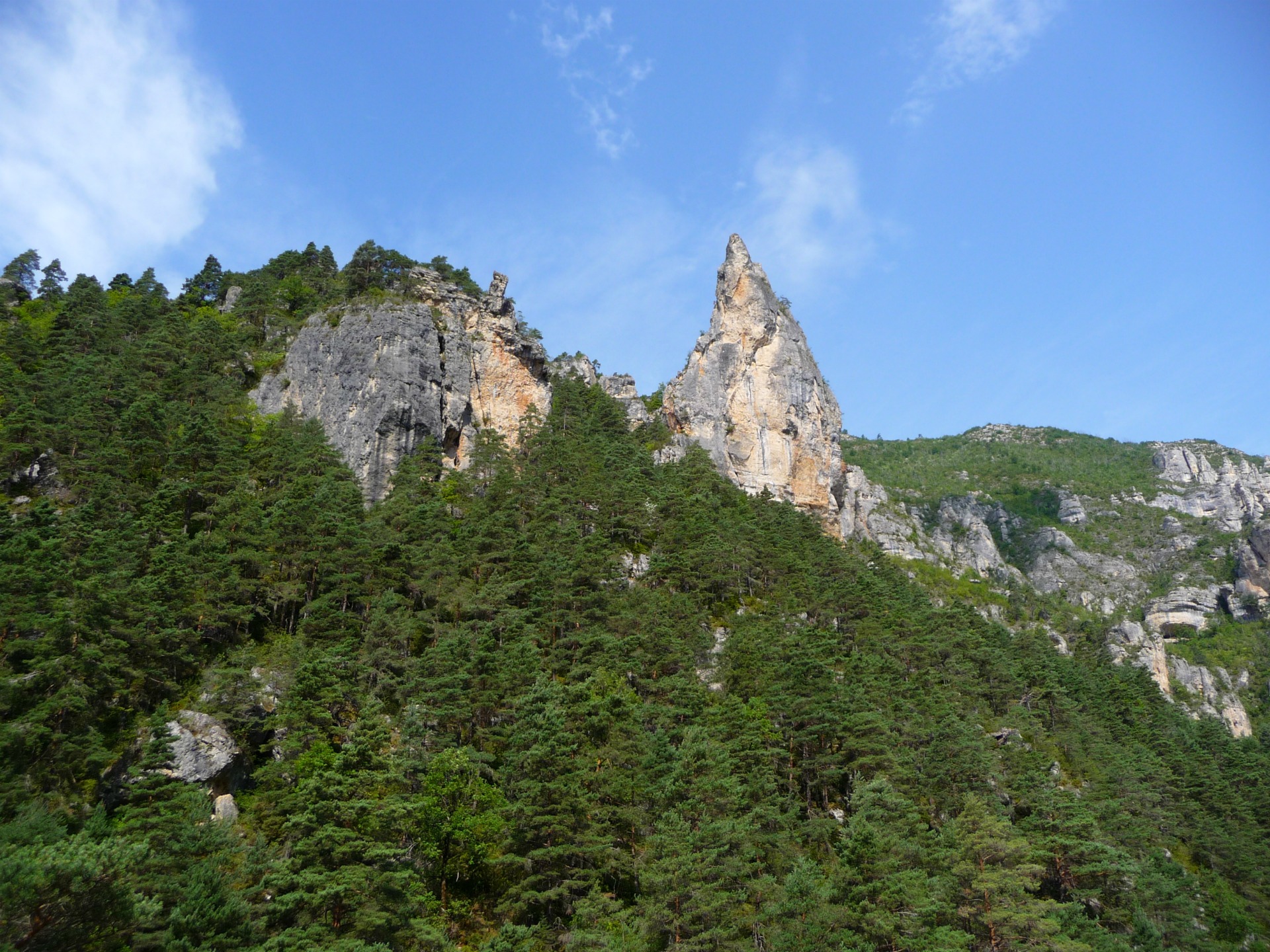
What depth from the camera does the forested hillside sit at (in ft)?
67.7

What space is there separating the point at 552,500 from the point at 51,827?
3041 cm

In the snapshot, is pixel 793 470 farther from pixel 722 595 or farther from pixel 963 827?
pixel 963 827

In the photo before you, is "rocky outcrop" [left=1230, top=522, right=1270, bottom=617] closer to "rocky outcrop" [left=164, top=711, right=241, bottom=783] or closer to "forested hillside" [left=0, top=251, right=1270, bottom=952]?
"forested hillside" [left=0, top=251, right=1270, bottom=952]

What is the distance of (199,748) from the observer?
25250mm

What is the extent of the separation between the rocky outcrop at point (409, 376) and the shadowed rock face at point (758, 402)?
1797 centimetres

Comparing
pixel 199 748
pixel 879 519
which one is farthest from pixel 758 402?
pixel 199 748

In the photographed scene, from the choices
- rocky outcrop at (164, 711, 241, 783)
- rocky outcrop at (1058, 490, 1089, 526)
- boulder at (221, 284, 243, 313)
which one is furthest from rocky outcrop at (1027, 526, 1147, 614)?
rocky outcrop at (164, 711, 241, 783)

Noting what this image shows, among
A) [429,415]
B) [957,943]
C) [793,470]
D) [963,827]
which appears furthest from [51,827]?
[793,470]

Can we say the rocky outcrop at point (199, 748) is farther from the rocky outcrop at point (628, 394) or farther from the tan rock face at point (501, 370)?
the rocky outcrop at point (628, 394)

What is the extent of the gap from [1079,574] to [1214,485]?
3912 cm

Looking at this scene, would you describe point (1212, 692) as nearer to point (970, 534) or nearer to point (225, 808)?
point (970, 534)

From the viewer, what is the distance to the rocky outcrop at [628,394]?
272ft

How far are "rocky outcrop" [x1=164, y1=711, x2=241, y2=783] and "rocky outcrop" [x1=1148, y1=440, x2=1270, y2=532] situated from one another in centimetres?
16155

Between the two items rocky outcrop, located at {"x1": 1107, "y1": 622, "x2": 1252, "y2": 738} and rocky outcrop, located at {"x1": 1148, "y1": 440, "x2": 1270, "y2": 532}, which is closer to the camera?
rocky outcrop, located at {"x1": 1107, "y1": 622, "x2": 1252, "y2": 738}
